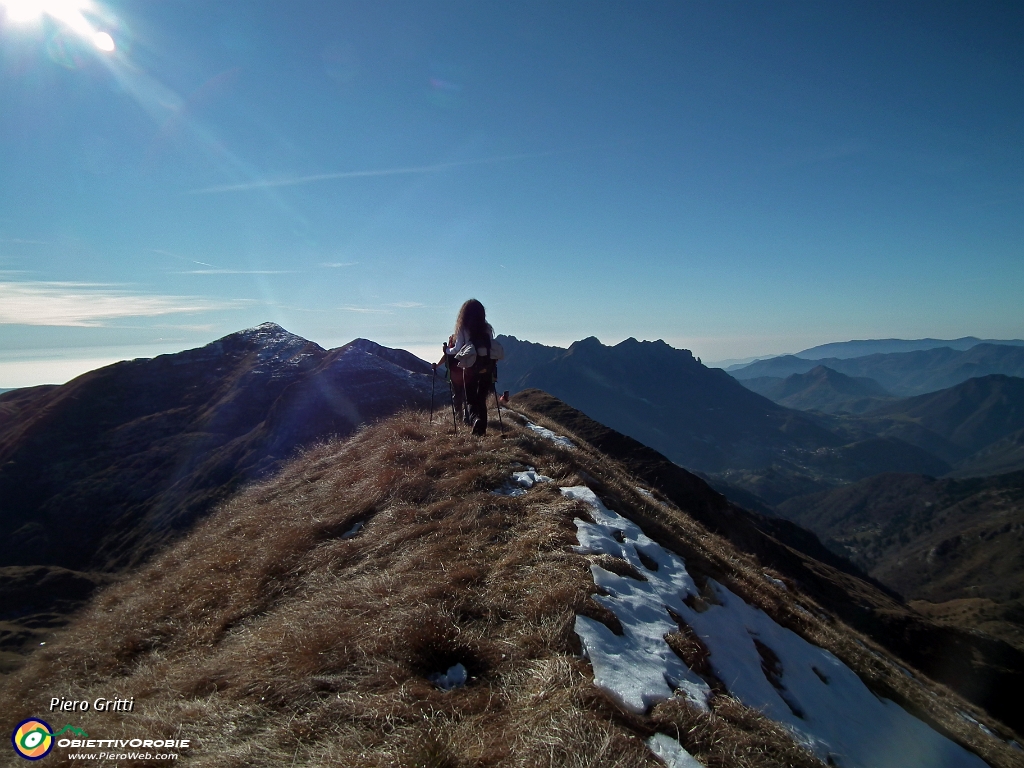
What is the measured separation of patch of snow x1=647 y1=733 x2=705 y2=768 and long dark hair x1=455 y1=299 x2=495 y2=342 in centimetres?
887

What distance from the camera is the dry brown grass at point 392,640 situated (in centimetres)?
383

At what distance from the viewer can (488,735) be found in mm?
3727

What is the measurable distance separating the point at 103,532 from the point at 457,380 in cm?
8905

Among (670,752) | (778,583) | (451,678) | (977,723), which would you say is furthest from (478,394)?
(977,723)

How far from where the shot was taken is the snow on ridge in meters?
4.80

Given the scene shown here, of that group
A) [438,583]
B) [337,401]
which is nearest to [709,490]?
[438,583]

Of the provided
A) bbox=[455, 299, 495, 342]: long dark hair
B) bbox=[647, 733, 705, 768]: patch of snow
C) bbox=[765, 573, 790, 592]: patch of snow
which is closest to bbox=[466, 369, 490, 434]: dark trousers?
bbox=[455, 299, 495, 342]: long dark hair

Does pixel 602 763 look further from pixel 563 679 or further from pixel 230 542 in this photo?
pixel 230 542

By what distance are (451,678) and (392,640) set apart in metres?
0.72

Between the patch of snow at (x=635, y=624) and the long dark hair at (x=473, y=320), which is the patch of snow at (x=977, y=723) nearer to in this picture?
the patch of snow at (x=635, y=624)

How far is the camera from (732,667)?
593cm

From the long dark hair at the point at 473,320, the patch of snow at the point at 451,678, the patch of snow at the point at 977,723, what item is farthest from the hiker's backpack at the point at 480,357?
the patch of snow at the point at 977,723

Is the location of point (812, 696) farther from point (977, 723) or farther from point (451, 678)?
point (977, 723)

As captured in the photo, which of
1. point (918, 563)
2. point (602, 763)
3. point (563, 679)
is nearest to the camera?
point (602, 763)
